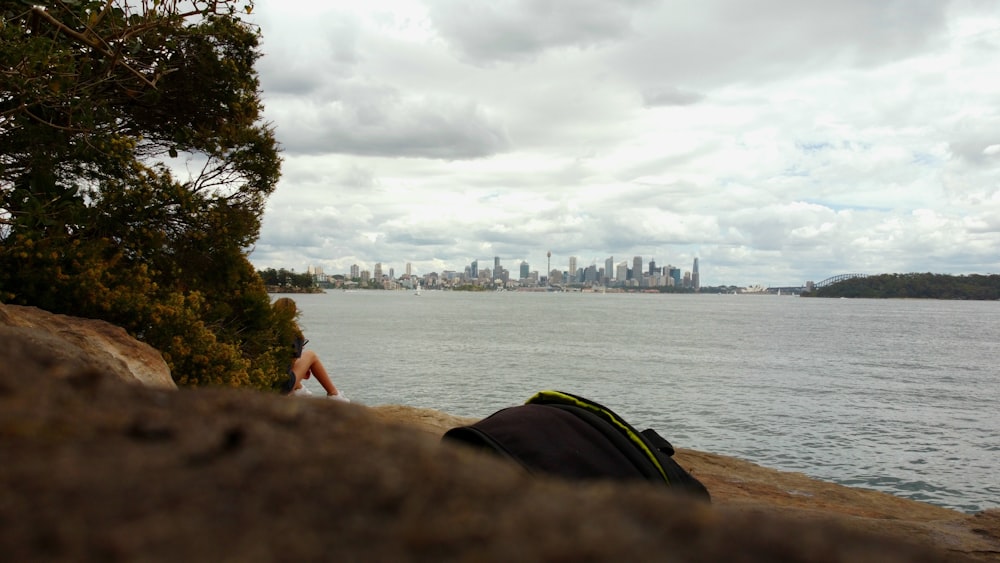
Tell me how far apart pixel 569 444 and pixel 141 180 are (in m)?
12.0

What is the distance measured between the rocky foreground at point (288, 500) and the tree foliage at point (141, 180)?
8094mm

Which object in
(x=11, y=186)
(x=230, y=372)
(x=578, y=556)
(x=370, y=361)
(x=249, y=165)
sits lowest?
(x=370, y=361)

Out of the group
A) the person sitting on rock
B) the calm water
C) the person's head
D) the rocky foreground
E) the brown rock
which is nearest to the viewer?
the rocky foreground

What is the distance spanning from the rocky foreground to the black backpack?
1874 mm

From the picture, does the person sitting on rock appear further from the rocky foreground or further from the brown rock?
the rocky foreground

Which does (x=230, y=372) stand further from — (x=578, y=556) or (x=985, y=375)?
(x=985, y=375)

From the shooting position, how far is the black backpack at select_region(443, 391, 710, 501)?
2.57 m

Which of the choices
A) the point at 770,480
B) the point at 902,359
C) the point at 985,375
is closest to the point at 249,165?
the point at 770,480

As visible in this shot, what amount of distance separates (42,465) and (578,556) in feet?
1.46

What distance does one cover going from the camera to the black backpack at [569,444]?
8.44ft

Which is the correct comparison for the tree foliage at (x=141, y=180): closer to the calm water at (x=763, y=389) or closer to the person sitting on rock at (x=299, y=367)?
the person sitting on rock at (x=299, y=367)

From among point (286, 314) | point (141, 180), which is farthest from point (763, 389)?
point (141, 180)

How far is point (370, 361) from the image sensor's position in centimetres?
4353

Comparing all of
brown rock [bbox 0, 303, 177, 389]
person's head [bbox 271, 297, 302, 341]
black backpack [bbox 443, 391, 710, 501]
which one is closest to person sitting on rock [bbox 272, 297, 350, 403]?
person's head [bbox 271, 297, 302, 341]
